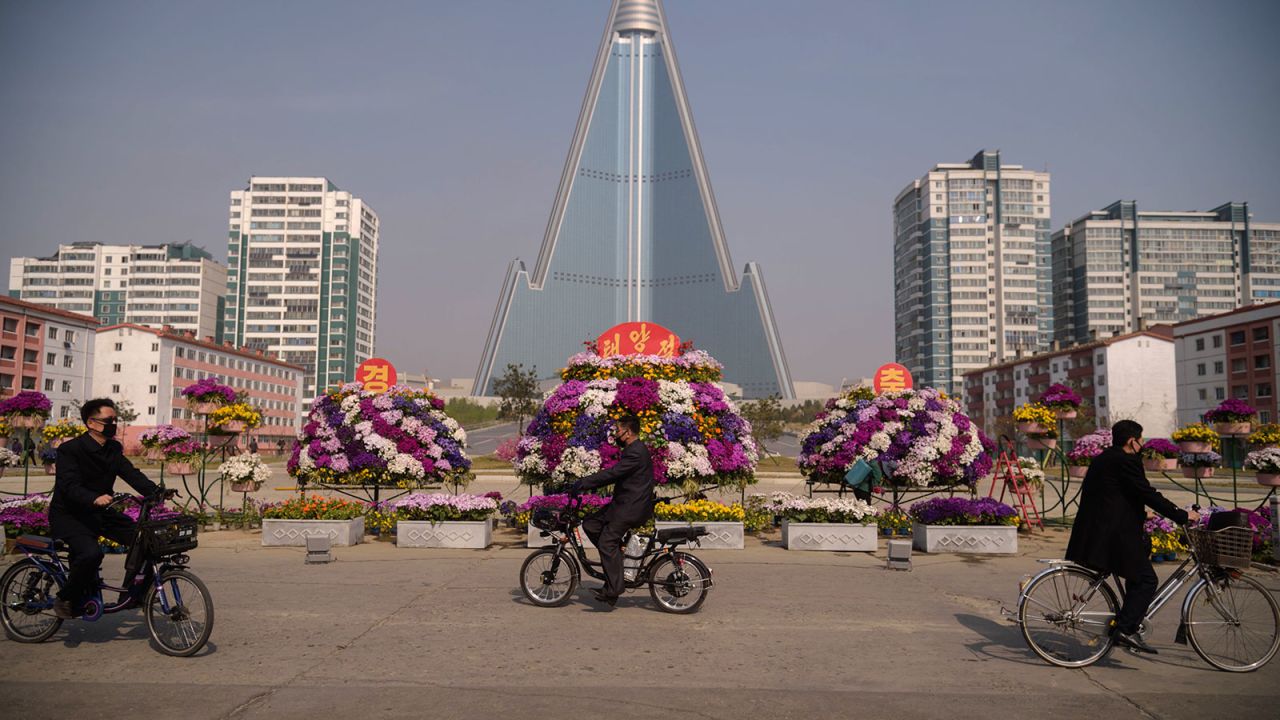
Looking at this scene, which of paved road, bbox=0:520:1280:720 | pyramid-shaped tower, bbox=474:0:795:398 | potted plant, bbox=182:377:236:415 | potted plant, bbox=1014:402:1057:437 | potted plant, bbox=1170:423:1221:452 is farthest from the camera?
pyramid-shaped tower, bbox=474:0:795:398

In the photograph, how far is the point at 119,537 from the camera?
7.66 metres

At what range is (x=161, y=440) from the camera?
61.4 ft

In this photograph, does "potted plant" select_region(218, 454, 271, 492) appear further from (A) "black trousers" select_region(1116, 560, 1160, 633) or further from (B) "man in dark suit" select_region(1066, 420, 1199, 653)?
(A) "black trousers" select_region(1116, 560, 1160, 633)

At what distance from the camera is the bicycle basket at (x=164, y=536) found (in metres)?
7.36

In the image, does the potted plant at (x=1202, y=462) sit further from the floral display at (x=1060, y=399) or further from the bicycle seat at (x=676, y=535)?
the bicycle seat at (x=676, y=535)

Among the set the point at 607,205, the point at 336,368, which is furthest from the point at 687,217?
the point at 336,368

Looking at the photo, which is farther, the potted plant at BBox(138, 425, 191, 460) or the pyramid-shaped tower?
the pyramid-shaped tower

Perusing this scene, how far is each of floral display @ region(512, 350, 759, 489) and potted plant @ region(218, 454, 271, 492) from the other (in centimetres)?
596

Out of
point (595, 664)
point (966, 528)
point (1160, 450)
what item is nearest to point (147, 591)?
point (595, 664)

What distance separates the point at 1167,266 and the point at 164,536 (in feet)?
656

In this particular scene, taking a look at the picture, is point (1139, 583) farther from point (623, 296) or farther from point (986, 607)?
point (623, 296)

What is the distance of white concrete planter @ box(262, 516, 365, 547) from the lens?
16.3m

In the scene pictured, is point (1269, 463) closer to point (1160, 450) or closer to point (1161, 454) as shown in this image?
point (1160, 450)

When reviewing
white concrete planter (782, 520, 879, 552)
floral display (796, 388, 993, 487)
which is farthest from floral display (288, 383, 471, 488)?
floral display (796, 388, 993, 487)
